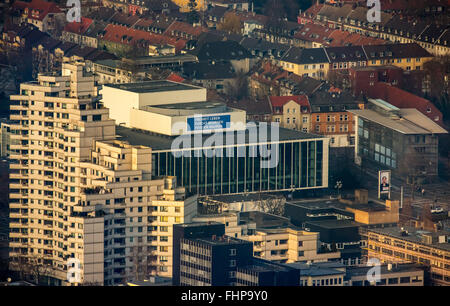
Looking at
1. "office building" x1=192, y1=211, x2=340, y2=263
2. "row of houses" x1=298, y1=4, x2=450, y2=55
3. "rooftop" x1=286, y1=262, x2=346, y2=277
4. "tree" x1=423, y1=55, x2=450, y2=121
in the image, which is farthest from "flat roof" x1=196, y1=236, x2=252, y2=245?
"row of houses" x1=298, y1=4, x2=450, y2=55

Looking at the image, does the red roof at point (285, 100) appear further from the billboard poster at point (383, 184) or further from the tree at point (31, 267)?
the tree at point (31, 267)

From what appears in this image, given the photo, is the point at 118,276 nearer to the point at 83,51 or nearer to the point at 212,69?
the point at 212,69

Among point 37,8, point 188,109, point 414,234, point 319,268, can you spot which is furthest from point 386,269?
point 37,8

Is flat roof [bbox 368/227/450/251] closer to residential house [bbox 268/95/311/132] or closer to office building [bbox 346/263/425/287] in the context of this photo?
office building [bbox 346/263/425/287]

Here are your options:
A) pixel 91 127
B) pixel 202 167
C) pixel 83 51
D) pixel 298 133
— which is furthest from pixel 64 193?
pixel 83 51

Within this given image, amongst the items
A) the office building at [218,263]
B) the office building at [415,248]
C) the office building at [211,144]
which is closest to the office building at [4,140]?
the office building at [211,144]

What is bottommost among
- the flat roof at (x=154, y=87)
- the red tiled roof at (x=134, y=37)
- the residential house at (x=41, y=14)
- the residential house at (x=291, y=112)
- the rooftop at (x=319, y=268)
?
the rooftop at (x=319, y=268)
